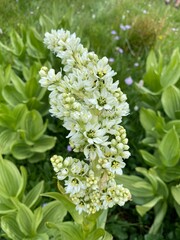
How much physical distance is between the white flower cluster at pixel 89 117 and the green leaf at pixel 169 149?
1184 millimetres

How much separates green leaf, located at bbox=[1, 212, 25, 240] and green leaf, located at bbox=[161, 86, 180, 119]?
145 cm

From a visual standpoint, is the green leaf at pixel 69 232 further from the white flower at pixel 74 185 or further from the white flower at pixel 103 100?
the white flower at pixel 103 100

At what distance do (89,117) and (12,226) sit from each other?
1.44 meters

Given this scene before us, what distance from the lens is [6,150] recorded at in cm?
322

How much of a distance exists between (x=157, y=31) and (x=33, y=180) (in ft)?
9.57

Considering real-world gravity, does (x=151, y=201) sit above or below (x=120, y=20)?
below

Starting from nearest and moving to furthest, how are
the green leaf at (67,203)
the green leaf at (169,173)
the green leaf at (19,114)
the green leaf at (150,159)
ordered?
the green leaf at (67,203) → the green leaf at (169,173) → the green leaf at (150,159) → the green leaf at (19,114)

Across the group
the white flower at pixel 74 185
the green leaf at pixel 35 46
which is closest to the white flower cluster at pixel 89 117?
the white flower at pixel 74 185

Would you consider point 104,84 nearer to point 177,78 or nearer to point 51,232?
point 51,232

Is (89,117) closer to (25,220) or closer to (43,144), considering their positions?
(25,220)

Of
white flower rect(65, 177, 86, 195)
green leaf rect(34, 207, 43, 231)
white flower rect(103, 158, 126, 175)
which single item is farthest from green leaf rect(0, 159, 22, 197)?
white flower rect(103, 158, 126, 175)

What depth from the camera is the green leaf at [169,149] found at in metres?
2.81

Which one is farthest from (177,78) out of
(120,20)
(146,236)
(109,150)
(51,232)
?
(120,20)

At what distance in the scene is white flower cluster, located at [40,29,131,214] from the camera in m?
1.49
